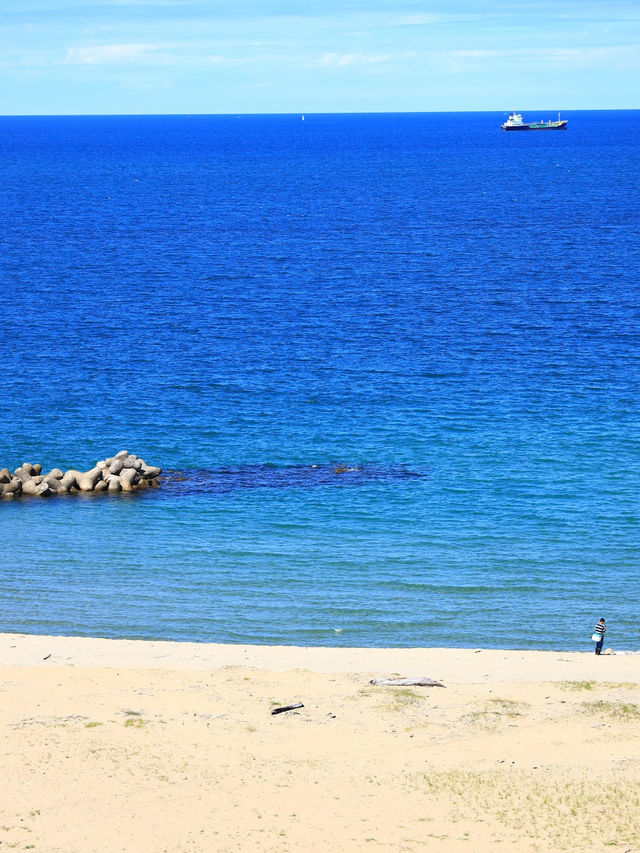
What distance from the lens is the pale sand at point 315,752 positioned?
2098cm

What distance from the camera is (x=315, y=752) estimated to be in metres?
24.4

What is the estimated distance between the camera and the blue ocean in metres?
36.7

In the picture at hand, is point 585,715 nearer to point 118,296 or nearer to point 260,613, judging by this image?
point 260,613

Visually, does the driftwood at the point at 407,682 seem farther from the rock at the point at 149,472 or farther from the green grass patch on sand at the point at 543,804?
the rock at the point at 149,472

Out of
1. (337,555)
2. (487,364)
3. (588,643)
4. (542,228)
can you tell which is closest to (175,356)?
(487,364)

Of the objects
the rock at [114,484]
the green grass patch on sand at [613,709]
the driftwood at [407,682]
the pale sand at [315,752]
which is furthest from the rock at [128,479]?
the green grass patch on sand at [613,709]

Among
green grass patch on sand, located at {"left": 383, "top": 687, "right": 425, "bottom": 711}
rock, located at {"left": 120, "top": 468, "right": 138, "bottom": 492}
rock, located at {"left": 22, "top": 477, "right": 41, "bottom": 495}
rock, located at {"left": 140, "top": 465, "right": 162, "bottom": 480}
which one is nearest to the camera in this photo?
green grass patch on sand, located at {"left": 383, "top": 687, "right": 425, "bottom": 711}

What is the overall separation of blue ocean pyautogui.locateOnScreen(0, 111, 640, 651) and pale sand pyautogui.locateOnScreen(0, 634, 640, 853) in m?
4.12

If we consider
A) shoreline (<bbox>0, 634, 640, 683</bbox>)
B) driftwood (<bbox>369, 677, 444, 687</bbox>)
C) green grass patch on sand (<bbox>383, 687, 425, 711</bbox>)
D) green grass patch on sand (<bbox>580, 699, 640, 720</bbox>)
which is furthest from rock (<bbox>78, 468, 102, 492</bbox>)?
green grass patch on sand (<bbox>580, 699, 640, 720</bbox>)

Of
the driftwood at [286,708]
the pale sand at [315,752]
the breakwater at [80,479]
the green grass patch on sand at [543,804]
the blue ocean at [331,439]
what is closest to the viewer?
the green grass patch on sand at [543,804]

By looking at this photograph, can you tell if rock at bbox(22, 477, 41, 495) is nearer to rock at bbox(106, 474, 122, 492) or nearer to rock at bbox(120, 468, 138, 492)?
rock at bbox(106, 474, 122, 492)

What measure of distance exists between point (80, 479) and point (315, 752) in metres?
27.5

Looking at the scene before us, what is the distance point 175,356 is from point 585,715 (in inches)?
1967

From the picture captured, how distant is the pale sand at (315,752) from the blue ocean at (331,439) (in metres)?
4.12
